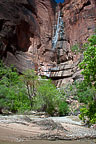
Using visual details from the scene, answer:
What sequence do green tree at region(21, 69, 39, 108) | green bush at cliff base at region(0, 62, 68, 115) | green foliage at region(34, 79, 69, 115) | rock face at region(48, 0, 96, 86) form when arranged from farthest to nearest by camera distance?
rock face at region(48, 0, 96, 86), green tree at region(21, 69, 39, 108), green foliage at region(34, 79, 69, 115), green bush at cliff base at region(0, 62, 68, 115)

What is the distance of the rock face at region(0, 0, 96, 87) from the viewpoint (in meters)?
29.1

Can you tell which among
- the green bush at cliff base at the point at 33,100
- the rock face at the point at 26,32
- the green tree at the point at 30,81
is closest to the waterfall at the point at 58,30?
the rock face at the point at 26,32

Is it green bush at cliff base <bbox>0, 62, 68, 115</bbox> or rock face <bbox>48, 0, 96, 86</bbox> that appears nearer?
green bush at cliff base <bbox>0, 62, 68, 115</bbox>

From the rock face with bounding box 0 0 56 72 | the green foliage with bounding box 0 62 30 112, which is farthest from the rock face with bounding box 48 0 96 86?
the green foliage with bounding box 0 62 30 112

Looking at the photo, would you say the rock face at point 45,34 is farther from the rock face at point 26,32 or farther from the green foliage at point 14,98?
the green foliage at point 14,98

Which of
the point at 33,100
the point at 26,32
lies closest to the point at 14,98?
the point at 33,100

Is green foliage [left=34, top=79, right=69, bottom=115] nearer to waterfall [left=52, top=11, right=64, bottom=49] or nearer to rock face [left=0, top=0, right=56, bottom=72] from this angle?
rock face [left=0, top=0, right=56, bottom=72]

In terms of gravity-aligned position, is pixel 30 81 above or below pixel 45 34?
below

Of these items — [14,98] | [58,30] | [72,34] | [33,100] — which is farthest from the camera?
[58,30]

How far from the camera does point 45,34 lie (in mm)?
38375

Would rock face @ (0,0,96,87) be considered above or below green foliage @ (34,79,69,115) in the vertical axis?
above

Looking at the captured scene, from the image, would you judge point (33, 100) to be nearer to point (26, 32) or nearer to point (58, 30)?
point (26, 32)

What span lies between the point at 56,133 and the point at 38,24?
35885 millimetres

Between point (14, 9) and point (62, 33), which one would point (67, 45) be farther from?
point (14, 9)
